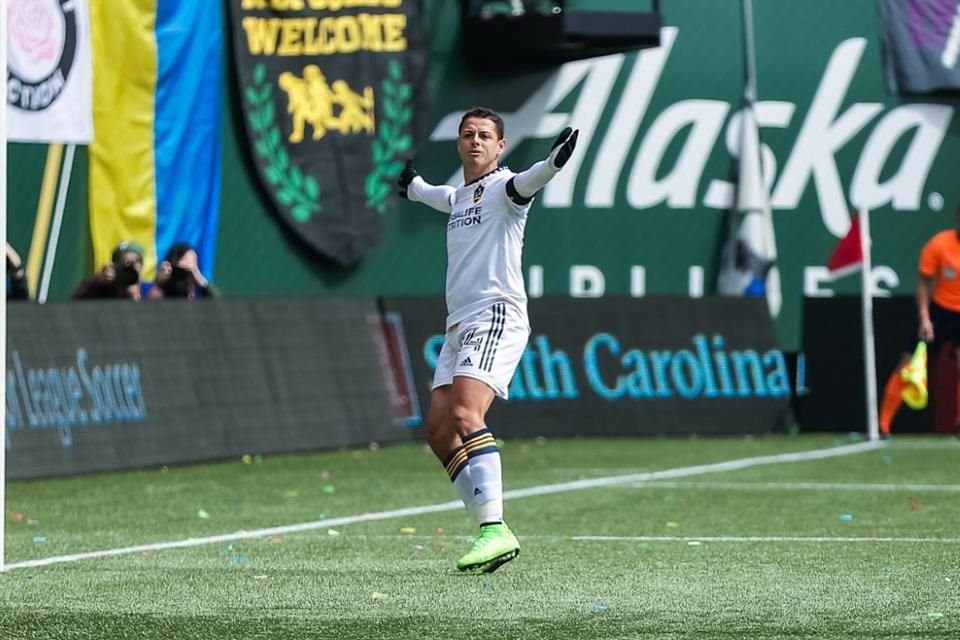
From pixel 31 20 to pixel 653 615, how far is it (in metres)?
11.0

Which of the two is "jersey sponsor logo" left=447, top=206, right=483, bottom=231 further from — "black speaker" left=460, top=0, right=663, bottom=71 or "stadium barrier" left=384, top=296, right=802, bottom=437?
"black speaker" left=460, top=0, right=663, bottom=71

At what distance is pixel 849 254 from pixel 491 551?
469 inches

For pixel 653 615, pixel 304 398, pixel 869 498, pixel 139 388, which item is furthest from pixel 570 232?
pixel 653 615

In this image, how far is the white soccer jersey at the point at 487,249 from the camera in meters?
9.62

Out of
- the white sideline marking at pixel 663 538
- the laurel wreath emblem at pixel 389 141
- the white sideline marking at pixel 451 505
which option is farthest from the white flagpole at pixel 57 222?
the white sideline marking at pixel 663 538

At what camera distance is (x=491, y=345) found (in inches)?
377

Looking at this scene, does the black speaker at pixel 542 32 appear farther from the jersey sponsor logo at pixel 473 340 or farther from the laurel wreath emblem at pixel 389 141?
the jersey sponsor logo at pixel 473 340

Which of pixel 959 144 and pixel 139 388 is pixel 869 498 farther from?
pixel 959 144

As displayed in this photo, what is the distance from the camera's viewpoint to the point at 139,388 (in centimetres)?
1556

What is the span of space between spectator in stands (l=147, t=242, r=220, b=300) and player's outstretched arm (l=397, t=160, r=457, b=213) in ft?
23.8

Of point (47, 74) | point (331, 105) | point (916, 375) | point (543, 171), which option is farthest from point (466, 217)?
point (331, 105)

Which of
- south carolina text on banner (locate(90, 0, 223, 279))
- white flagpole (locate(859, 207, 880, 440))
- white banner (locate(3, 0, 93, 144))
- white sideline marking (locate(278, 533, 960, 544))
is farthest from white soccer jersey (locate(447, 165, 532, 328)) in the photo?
white flagpole (locate(859, 207, 880, 440))

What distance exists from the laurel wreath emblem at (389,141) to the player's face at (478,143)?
1237cm

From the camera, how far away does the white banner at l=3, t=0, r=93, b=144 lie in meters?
16.9
